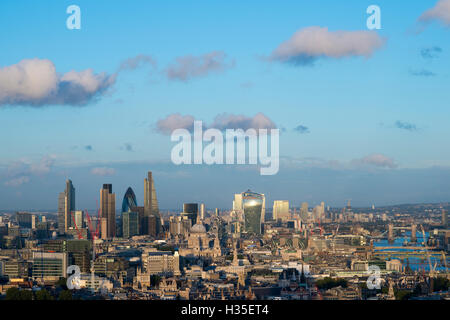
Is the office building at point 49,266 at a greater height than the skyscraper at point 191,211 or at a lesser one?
lesser

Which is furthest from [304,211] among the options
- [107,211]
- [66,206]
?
[66,206]

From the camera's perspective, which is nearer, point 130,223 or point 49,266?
point 49,266

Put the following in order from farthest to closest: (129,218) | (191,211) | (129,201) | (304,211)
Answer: (129,201)
(191,211)
(129,218)
(304,211)

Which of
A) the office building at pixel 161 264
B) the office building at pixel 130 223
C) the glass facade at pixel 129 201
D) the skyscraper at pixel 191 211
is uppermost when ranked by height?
the glass facade at pixel 129 201

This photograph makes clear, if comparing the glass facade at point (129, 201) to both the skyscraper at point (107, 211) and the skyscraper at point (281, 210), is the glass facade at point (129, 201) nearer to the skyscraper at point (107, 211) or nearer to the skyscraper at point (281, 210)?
the skyscraper at point (107, 211)

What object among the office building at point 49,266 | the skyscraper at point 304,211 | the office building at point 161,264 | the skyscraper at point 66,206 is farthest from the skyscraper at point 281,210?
the office building at point 49,266

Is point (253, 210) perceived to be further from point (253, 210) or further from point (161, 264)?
point (161, 264)
